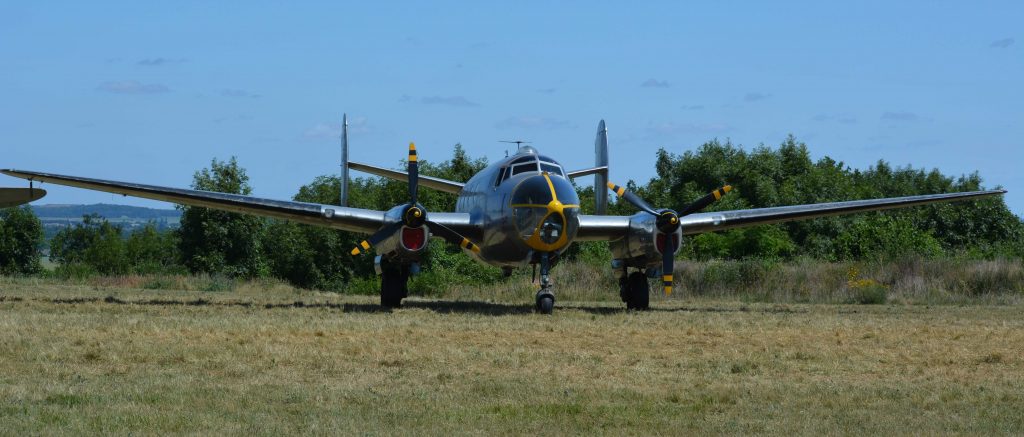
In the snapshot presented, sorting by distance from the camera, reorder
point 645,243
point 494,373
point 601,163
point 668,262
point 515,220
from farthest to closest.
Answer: point 601,163 < point 645,243 < point 668,262 < point 515,220 < point 494,373

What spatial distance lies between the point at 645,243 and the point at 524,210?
3.11 m

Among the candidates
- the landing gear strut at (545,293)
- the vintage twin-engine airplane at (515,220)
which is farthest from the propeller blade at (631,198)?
the landing gear strut at (545,293)

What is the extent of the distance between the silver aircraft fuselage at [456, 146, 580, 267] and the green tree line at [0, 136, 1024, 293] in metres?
11.9

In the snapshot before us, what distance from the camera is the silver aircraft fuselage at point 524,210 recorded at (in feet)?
73.8

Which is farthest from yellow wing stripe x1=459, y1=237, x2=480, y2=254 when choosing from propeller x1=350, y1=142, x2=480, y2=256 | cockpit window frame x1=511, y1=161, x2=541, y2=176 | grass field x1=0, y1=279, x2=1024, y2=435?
grass field x1=0, y1=279, x2=1024, y2=435

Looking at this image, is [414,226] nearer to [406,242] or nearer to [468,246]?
[406,242]

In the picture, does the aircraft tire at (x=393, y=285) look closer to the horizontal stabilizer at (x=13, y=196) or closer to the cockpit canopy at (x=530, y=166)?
the cockpit canopy at (x=530, y=166)

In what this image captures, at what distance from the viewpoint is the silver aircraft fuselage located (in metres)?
22.5

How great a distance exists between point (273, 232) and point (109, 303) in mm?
37802

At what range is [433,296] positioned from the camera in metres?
34.5

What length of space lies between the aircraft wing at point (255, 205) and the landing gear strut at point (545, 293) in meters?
2.02

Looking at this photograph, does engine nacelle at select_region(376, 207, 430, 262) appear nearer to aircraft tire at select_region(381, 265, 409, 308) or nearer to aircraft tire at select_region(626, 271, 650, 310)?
aircraft tire at select_region(381, 265, 409, 308)

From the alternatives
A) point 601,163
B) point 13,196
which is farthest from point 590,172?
point 13,196

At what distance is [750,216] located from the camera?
25.5m
